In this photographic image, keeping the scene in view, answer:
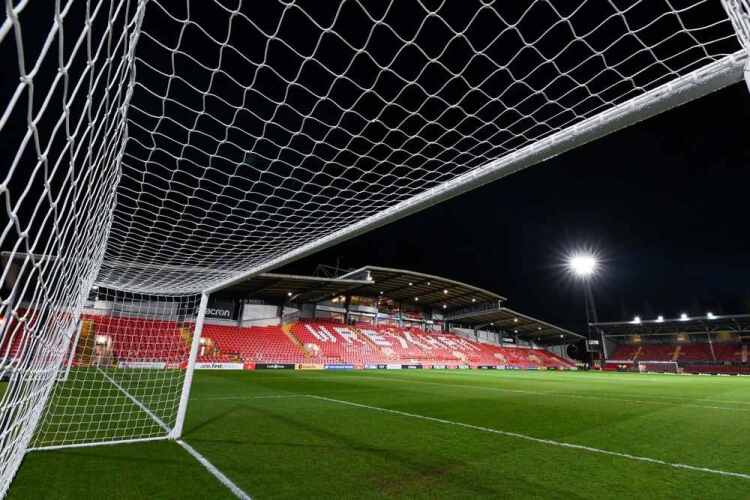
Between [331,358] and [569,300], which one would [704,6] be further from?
[569,300]

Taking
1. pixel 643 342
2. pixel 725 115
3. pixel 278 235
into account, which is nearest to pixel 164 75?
pixel 278 235

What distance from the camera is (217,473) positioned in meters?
2.50

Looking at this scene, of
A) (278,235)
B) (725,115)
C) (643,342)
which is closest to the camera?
(278,235)

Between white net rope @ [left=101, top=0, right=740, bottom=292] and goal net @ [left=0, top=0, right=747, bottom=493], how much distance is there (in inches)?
0.8

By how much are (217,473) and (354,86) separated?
340 centimetres

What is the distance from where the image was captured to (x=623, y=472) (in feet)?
8.63

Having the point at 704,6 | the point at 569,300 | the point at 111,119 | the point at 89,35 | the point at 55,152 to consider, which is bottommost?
the point at 55,152

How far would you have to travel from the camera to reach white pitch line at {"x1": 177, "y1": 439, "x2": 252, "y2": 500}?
2.12 meters

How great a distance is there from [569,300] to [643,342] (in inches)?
348

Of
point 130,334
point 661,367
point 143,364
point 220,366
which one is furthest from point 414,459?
point 661,367

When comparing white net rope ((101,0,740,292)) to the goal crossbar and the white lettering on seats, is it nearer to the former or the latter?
the goal crossbar

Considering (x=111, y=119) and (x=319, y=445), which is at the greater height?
(x=111, y=119)

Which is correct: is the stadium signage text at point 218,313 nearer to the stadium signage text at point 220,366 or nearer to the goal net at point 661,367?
the stadium signage text at point 220,366

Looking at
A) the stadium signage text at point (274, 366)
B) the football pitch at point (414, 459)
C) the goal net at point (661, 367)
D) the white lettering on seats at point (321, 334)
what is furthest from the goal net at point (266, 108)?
the goal net at point (661, 367)
